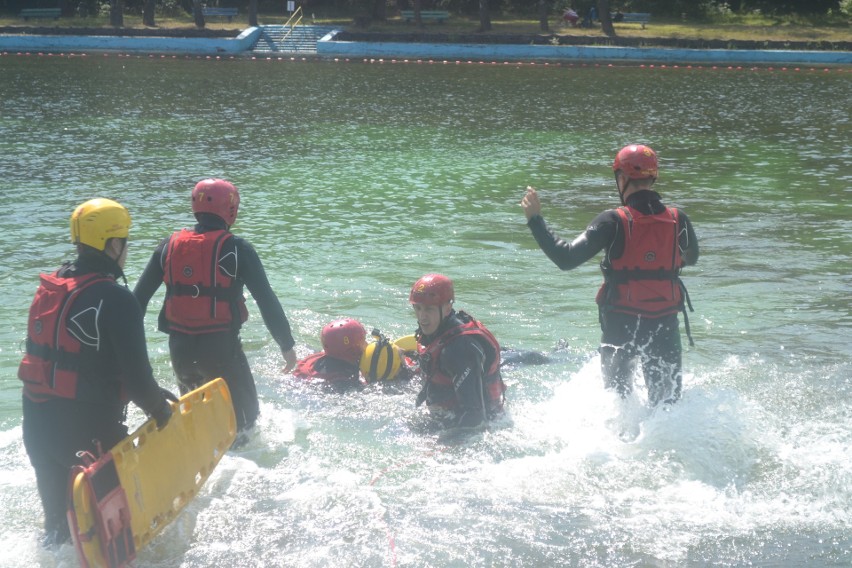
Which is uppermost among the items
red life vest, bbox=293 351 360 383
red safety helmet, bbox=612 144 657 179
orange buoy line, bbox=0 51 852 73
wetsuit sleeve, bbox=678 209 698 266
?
orange buoy line, bbox=0 51 852 73

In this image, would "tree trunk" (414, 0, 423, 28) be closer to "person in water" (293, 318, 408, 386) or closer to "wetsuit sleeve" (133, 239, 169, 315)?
"person in water" (293, 318, 408, 386)

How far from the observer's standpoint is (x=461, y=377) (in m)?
6.26

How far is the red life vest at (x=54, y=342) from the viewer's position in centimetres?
475

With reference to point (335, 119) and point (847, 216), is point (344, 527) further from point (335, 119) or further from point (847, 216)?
point (335, 119)

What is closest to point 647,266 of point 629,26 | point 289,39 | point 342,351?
point 342,351

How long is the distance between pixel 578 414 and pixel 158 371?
3703 mm

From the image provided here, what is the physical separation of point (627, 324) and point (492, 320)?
3.86 metres

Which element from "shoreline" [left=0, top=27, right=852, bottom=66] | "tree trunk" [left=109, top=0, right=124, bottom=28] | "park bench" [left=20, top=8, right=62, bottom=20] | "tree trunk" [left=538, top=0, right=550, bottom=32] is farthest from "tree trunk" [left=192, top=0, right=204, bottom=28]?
"tree trunk" [left=538, top=0, right=550, bottom=32]

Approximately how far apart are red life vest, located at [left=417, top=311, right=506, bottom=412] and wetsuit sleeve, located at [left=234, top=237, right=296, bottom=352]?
36.0 inches

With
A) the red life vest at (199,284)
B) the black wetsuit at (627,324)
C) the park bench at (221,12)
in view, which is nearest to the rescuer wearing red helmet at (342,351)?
the red life vest at (199,284)

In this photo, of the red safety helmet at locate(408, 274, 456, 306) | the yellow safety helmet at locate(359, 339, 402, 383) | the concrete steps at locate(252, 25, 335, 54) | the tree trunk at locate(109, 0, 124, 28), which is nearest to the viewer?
the red safety helmet at locate(408, 274, 456, 306)

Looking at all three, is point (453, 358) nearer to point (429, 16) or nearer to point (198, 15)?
point (198, 15)

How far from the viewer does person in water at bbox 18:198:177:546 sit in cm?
474

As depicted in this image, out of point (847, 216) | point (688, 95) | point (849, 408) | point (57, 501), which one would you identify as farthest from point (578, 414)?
point (688, 95)
